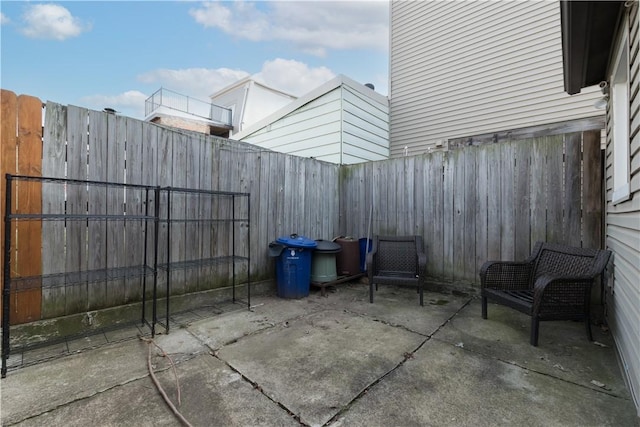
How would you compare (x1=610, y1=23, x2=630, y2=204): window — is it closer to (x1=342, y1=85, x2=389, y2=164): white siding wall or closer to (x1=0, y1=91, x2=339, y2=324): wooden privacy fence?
(x1=0, y1=91, x2=339, y2=324): wooden privacy fence

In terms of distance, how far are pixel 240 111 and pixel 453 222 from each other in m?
12.5

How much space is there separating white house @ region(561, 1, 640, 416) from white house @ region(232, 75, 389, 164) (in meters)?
3.93

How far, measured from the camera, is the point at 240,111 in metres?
13.9

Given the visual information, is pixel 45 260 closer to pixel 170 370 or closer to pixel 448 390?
pixel 170 370

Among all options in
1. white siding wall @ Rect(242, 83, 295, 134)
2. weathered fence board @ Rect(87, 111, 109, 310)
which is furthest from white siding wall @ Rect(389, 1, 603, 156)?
white siding wall @ Rect(242, 83, 295, 134)

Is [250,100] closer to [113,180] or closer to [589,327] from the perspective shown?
[113,180]

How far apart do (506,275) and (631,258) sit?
131 cm

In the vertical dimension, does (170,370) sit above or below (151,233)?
below

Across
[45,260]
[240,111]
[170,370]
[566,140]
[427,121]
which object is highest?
[240,111]

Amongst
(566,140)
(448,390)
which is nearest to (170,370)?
(448,390)

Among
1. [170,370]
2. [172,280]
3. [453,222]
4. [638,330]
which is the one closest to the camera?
[638,330]

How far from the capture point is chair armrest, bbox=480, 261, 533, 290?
3189 millimetres

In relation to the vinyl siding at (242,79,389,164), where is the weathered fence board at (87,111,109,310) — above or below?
below

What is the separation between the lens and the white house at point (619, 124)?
1.84 meters
